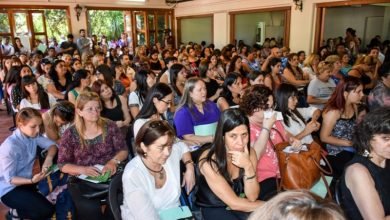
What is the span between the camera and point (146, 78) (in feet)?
13.8

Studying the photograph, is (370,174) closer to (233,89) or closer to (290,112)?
(290,112)

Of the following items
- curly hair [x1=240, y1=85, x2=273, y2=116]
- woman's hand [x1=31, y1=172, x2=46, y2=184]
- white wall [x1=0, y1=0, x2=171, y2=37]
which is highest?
white wall [x1=0, y1=0, x2=171, y2=37]

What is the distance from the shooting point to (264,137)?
2.23 meters

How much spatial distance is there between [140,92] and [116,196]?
2.29m

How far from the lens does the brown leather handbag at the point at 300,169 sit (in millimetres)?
2107

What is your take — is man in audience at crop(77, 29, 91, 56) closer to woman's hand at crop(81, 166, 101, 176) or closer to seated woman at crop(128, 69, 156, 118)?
seated woman at crop(128, 69, 156, 118)

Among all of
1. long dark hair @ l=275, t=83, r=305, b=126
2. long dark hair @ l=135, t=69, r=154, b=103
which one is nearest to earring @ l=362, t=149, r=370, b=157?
long dark hair @ l=275, t=83, r=305, b=126

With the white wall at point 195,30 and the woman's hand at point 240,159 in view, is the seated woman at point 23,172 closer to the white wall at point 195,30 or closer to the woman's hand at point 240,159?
the woman's hand at point 240,159

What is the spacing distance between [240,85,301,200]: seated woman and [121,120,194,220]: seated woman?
0.65 m

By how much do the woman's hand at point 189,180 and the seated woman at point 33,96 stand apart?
8.81 ft

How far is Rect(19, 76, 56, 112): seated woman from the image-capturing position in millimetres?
4035

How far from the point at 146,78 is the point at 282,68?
3.15 meters

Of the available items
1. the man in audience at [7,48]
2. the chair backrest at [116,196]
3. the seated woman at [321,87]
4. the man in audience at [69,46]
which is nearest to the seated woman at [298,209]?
the chair backrest at [116,196]

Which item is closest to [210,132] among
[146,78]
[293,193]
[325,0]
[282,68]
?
[146,78]
